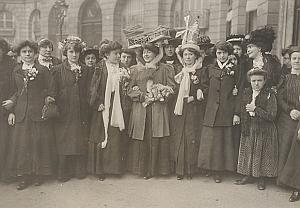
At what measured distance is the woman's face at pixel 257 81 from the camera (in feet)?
9.41

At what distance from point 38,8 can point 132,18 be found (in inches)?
105

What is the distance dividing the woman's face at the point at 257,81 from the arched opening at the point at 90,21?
2.23 m

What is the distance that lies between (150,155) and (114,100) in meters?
0.60

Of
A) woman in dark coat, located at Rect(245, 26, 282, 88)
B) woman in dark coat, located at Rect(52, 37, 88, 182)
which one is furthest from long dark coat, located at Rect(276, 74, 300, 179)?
woman in dark coat, located at Rect(52, 37, 88, 182)

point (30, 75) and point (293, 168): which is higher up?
point (30, 75)

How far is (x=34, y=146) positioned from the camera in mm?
2971

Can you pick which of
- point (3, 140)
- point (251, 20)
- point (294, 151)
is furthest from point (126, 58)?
point (251, 20)

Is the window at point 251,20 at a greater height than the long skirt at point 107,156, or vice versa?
the window at point 251,20

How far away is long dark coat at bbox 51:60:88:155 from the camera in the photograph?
3045 mm

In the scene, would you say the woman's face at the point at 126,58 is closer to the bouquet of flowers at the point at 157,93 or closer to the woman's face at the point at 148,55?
the woman's face at the point at 148,55

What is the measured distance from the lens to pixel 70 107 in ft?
10.1

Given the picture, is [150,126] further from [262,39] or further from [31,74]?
[262,39]

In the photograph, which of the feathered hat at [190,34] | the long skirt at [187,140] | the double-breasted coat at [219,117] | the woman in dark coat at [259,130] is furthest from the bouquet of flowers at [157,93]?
the woman in dark coat at [259,130]

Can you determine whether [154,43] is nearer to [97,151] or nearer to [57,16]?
[97,151]
